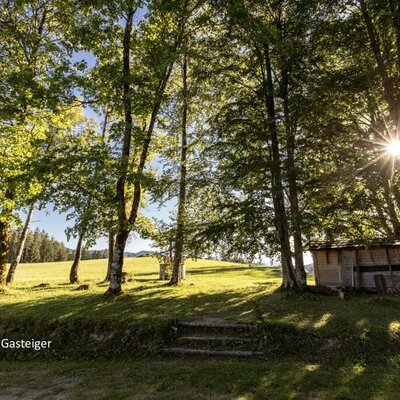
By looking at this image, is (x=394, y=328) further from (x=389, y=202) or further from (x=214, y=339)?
(x=389, y=202)

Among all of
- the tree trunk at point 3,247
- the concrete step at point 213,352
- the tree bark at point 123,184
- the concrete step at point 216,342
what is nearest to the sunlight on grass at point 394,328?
the concrete step at point 213,352

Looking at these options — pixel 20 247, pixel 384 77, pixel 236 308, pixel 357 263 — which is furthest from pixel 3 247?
pixel 384 77

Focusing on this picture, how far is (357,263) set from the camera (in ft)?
49.9

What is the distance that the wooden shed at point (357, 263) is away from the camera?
14.5 m

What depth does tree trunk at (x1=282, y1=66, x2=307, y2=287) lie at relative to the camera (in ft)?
41.4

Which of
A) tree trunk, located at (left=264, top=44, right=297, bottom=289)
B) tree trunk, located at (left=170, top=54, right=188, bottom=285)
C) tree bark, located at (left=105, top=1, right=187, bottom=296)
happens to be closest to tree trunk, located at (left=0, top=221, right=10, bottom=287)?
tree bark, located at (left=105, top=1, right=187, bottom=296)

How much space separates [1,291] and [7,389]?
10.4 meters

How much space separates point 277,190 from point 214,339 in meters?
6.25

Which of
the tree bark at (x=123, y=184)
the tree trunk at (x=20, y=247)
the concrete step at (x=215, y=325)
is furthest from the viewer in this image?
the tree trunk at (x=20, y=247)

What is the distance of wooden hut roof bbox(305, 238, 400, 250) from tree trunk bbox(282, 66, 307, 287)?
1.46 m

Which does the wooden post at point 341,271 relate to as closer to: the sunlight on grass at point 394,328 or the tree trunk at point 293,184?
the tree trunk at point 293,184

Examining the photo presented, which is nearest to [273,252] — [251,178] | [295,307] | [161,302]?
[295,307]

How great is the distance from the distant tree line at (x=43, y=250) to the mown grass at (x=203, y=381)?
7914cm

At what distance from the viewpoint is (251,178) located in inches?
558
